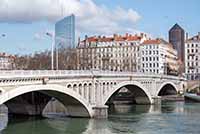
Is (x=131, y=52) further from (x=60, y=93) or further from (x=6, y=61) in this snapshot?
(x=60, y=93)

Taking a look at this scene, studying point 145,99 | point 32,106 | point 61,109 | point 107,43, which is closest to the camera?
point 32,106

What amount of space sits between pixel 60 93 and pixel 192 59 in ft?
294

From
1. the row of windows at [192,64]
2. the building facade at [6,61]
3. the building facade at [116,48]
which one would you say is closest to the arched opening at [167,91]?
the building facade at [116,48]

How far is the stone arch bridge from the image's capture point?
3416 centimetres

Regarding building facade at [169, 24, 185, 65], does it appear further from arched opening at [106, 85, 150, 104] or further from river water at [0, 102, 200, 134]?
river water at [0, 102, 200, 134]

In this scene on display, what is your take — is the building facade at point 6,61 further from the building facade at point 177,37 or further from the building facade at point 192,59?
the building facade at point 177,37

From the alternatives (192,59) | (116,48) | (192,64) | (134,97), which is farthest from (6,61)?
(134,97)

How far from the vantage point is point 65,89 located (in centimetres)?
4094

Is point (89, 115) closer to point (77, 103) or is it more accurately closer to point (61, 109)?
point (77, 103)

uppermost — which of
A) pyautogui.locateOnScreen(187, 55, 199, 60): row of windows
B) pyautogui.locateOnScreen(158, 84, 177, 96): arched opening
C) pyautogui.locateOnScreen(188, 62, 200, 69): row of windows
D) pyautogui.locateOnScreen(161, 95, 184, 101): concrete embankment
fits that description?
pyautogui.locateOnScreen(187, 55, 199, 60): row of windows

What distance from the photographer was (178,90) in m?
90.9

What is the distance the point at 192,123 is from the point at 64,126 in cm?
1328

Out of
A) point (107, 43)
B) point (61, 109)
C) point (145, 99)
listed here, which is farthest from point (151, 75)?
point (107, 43)

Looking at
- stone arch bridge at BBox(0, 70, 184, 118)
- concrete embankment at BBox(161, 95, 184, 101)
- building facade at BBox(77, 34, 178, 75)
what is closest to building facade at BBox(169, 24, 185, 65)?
building facade at BBox(77, 34, 178, 75)
